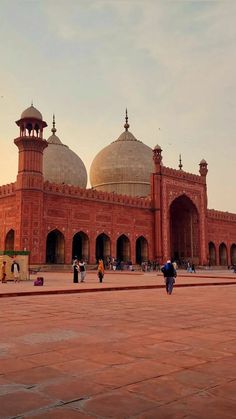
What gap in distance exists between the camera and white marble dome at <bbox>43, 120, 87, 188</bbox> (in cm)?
3462

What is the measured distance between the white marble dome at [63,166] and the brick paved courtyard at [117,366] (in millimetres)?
29640

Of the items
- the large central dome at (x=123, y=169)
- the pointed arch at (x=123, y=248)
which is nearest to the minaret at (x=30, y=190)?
the pointed arch at (x=123, y=248)

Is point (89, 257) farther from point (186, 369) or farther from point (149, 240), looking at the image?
point (186, 369)

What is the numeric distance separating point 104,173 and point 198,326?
1343 inches

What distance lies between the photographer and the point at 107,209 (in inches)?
1139

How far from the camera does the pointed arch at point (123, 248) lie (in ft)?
99.6

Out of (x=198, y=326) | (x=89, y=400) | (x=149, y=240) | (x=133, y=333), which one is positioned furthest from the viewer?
(x=149, y=240)

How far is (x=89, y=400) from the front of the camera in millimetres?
2184

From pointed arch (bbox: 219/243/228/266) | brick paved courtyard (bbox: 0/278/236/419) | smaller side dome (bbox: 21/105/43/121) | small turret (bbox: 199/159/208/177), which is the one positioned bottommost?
brick paved courtyard (bbox: 0/278/236/419)

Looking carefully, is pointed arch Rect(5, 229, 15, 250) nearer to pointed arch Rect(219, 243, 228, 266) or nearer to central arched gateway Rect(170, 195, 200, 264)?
central arched gateway Rect(170, 195, 200, 264)

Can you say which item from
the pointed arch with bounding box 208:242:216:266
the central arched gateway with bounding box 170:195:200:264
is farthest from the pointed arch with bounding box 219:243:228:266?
the central arched gateway with bounding box 170:195:200:264

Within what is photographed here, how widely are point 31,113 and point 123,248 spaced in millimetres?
11665

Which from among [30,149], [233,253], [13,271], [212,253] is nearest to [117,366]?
[13,271]

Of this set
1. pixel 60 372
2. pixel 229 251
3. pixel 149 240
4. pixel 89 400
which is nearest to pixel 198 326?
pixel 60 372
